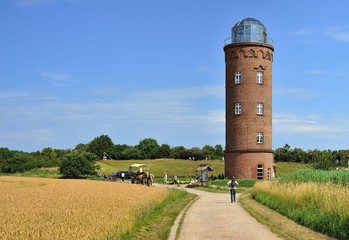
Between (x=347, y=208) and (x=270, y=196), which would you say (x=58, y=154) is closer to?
(x=270, y=196)

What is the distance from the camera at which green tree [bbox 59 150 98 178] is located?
7338cm

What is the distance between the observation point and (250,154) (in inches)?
2201

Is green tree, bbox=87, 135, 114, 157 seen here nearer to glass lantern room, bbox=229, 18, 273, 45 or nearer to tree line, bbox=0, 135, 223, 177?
tree line, bbox=0, 135, 223, 177

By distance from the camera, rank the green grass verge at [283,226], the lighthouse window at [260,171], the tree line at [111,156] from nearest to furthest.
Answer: the green grass verge at [283,226] < the lighthouse window at [260,171] < the tree line at [111,156]

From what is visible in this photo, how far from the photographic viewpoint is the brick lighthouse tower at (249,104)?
56000 mm

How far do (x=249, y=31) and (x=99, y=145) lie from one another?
94.8 meters

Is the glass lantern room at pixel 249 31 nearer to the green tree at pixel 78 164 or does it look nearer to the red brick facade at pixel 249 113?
the red brick facade at pixel 249 113

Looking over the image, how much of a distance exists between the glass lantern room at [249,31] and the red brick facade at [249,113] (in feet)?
3.11

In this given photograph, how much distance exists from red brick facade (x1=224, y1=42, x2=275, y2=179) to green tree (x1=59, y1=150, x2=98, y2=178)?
975 inches

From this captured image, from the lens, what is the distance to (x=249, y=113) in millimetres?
55969

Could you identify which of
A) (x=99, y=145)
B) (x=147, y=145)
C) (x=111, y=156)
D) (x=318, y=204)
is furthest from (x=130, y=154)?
(x=318, y=204)

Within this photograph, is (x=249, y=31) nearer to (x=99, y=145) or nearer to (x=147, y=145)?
(x=99, y=145)

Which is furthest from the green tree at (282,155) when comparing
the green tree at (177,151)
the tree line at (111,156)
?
the green tree at (177,151)

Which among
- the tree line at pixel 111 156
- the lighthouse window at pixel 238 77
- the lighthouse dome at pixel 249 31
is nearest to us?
the lighthouse window at pixel 238 77
